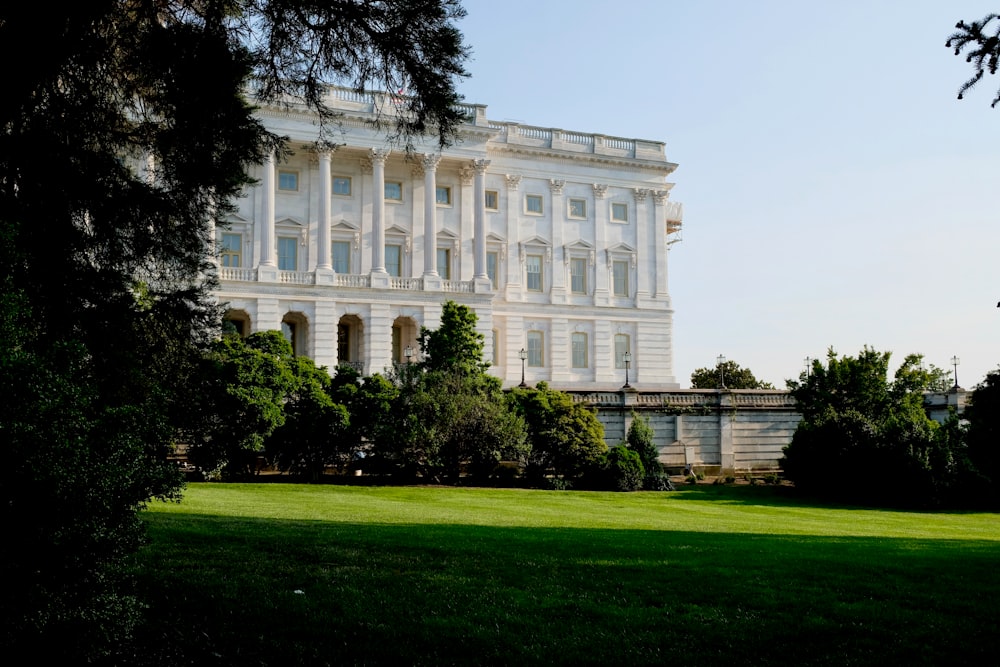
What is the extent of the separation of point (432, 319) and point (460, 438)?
2140 cm

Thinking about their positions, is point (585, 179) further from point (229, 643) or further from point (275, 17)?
point (229, 643)

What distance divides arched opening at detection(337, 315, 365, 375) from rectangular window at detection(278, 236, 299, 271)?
14.8 feet

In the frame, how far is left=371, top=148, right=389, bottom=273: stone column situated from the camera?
5731cm

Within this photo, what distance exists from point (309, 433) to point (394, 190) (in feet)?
95.8

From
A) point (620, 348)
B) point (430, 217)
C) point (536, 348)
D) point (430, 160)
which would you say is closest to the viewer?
point (430, 160)

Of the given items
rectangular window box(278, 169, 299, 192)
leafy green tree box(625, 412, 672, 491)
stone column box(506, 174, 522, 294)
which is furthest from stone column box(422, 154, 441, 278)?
leafy green tree box(625, 412, 672, 491)

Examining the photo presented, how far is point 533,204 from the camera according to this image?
212 feet

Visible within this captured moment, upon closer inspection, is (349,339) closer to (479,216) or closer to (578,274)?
(479,216)

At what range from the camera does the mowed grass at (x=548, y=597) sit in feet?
27.9

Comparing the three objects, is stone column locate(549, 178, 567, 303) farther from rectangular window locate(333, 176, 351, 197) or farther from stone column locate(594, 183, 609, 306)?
rectangular window locate(333, 176, 351, 197)

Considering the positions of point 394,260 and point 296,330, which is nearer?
point 296,330

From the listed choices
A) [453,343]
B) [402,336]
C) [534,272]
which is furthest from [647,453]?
[534,272]

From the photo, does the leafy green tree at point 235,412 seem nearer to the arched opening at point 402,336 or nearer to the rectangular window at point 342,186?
the arched opening at point 402,336

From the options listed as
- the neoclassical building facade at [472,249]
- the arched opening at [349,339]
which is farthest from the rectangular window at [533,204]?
the arched opening at [349,339]
